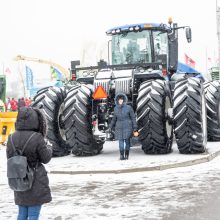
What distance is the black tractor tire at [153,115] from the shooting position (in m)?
10.7

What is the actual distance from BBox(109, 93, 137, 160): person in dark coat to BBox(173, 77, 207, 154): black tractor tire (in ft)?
3.32

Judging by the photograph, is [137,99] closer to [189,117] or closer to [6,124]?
[189,117]

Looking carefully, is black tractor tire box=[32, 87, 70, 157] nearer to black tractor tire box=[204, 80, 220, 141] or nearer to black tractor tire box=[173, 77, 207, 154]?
black tractor tire box=[173, 77, 207, 154]

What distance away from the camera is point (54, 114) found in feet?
39.1

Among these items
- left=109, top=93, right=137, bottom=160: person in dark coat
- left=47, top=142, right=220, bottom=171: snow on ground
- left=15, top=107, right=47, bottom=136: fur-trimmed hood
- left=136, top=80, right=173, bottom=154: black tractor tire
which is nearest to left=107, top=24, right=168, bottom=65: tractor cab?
left=136, top=80, right=173, bottom=154: black tractor tire

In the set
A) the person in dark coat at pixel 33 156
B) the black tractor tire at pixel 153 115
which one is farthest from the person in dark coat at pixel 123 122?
the person in dark coat at pixel 33 156

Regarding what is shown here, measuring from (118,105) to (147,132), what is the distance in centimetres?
89

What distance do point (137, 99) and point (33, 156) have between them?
20.7ft

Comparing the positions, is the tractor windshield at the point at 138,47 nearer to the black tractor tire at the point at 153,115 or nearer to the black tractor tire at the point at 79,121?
the black tractor tire at the point at 153,115

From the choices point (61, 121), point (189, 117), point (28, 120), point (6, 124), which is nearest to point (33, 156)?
point (28, 120)

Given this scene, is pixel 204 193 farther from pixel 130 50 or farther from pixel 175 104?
pixel 130 50

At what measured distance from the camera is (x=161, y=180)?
8.36 m

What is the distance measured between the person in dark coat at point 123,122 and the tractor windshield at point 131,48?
2.35 meters

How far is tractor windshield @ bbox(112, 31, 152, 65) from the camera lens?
12.8 meters
